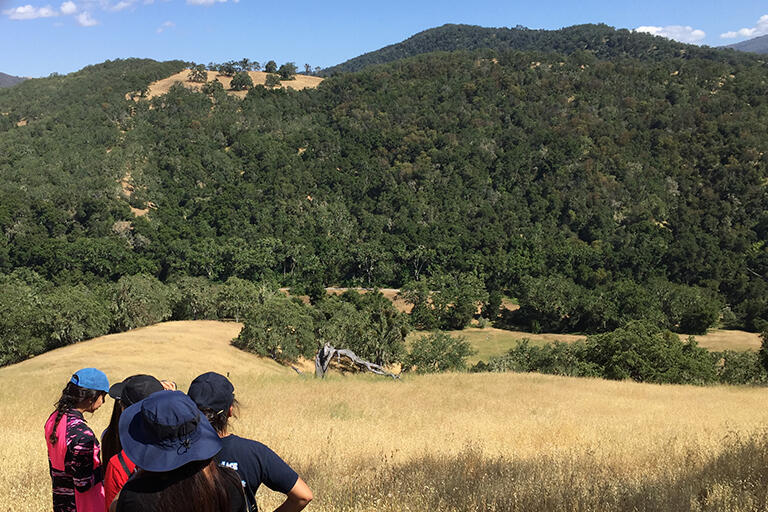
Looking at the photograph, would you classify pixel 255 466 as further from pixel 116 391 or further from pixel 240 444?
pixel 116 391

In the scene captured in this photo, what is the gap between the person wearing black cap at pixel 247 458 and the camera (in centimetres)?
290

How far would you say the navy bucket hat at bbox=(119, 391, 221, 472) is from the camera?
86.4 inches

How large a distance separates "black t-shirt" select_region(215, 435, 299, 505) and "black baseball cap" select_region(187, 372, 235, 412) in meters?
0.21

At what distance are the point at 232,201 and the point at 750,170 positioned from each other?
81225 mm

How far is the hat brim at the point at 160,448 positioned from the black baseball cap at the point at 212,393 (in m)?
0.60

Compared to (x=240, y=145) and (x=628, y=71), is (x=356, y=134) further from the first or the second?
(x=628, y=71)

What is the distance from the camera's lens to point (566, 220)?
282 ft

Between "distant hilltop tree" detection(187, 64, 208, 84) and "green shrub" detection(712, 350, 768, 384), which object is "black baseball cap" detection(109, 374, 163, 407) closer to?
"green shrub" detection(712, 350, 768, 384)

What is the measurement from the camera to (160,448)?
7.29 ft

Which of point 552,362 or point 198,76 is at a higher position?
point 198,76

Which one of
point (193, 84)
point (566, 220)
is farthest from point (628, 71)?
point (193, 84)

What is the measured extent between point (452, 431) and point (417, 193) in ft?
279

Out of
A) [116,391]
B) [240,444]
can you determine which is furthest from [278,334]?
[240,444]

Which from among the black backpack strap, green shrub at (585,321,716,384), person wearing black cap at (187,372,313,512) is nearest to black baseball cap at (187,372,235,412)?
person wearing black cap at (187,372,313,512)
